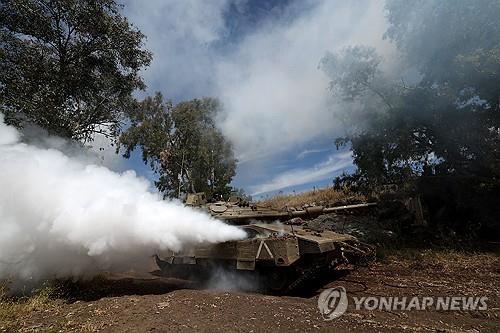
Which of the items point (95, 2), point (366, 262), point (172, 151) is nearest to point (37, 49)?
point (95, 2)

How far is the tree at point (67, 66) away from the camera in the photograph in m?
12.4

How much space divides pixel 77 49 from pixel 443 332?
1485cm

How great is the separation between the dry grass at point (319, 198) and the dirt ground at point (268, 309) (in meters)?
9.36

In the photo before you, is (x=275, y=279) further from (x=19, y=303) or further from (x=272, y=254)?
(x=19, y=303)

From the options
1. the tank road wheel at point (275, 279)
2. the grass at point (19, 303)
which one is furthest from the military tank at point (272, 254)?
the grass at point (19, 303)

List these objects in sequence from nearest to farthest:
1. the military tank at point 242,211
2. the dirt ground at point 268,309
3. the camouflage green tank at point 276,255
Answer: the dirt ground at point 268,309 < the camouflage green tank at point 276,255 < the military tank at point 242,211

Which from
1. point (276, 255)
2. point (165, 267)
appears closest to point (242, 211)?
point (276, 255)

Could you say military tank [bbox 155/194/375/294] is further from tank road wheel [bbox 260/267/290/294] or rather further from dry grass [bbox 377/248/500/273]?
dry grass [bbox 377/248/500/273]

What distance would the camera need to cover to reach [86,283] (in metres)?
9.42

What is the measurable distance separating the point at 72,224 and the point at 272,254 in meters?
4.57

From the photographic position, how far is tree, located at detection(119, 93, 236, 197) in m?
30.8

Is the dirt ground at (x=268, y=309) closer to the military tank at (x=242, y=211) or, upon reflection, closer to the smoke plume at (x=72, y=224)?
the smoke plume at (x=72, y=224)

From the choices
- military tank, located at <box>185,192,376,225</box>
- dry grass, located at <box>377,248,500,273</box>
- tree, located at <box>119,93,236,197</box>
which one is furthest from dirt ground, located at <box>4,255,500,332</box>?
tree, located at <box>119,93,236,197</box>

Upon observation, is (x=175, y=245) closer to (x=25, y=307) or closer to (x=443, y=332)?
(x=25, y=307)
